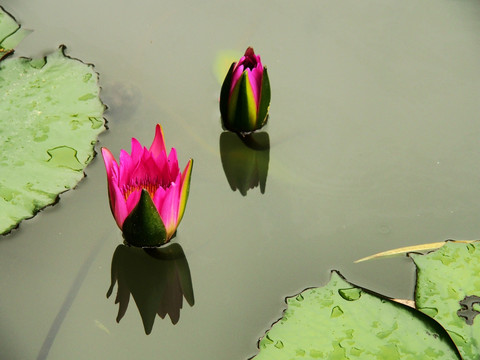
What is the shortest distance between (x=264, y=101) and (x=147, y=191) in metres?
0.72

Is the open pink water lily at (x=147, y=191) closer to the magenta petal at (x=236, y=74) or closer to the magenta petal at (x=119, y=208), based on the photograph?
the magenta petal at (x=119, y=208)

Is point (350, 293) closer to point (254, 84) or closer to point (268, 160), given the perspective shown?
point (268, 160)

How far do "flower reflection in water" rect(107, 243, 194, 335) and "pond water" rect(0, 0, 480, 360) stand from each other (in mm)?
19

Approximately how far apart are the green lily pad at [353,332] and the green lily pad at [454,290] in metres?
0.10

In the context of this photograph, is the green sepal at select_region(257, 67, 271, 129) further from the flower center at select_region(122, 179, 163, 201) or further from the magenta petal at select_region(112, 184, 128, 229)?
the magenta petal at select_region(112, 184, 128, 229)

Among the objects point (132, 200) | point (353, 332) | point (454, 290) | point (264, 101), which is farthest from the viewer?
point (264, 101)

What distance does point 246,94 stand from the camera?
2350 mm

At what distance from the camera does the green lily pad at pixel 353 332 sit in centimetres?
167

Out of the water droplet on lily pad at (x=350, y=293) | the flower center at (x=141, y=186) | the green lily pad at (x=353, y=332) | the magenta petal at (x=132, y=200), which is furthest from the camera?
the flower center at (x=141, y=186)

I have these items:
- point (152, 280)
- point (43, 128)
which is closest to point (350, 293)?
point (152, 280)

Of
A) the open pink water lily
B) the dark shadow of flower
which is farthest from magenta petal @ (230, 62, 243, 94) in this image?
the open pink water lily

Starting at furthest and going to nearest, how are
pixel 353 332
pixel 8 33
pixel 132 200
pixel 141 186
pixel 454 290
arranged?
1. pixel 8 33
2. pixel 141 186
3. pixel 132 200
4. pixel 454 290
5. pixel 353 332

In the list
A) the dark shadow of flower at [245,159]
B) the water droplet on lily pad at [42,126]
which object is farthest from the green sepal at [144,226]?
the dark shadow of flower at [245,159]

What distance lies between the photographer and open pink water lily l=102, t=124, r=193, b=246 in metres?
1.94
